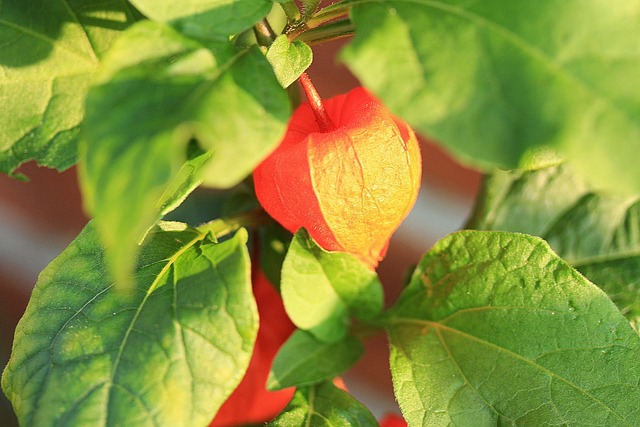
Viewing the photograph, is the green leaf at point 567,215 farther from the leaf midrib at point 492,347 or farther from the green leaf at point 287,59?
the green leaf at point 287,59

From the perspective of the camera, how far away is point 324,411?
54 centimetres

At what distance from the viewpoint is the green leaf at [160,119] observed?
29cm

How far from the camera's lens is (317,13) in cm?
45

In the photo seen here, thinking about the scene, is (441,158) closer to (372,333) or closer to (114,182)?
(372,333)

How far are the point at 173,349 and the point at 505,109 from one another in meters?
0.23

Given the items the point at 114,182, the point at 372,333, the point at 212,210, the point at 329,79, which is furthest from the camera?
the point at 329,79

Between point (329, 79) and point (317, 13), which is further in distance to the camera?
point (329, 79)

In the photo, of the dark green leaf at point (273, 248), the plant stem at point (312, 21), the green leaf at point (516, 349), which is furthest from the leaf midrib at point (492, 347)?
the plant stem at point (312, 21)

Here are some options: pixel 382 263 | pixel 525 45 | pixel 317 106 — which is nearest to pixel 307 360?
pixel 317 106

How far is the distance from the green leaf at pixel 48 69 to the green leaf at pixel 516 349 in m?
0.26

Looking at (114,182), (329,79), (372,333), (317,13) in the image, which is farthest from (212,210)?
(114,182)

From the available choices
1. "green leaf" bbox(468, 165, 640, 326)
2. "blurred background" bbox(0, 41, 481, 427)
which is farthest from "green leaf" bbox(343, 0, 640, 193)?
"blurred background" bbox(0, 41, 481, 427)

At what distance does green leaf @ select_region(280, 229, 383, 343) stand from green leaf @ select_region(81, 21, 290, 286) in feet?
0.46

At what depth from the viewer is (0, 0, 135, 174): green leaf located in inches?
19.3
